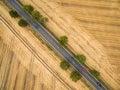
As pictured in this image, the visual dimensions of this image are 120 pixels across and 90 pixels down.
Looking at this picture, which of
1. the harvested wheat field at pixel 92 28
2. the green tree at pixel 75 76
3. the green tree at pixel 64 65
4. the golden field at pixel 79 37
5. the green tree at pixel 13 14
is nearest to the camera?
the green tree at pixel 75 76

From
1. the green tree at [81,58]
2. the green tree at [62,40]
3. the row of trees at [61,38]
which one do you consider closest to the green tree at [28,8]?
the row of trees at [61,38]

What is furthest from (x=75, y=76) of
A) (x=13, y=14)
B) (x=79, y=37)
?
(x=13, y=14)

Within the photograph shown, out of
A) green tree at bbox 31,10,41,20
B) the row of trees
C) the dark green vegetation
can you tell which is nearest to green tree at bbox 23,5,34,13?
the row of trees

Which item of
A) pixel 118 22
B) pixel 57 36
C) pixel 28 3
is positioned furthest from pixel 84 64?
pixel 28 3

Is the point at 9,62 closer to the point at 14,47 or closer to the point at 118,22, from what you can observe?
the point at 14,47

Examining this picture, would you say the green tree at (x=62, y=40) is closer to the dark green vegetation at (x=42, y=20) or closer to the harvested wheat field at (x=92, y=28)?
the harvested wheat field at (x=92, y=28)

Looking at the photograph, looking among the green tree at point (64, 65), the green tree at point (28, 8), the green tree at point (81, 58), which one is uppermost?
the green tree at point (28, 8)

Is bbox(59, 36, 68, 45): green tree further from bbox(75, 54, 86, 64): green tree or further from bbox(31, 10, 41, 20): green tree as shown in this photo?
bbox(31, 10, 41, 20): green tree
